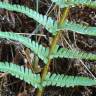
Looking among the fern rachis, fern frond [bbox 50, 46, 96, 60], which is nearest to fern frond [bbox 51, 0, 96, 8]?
the fern rachis

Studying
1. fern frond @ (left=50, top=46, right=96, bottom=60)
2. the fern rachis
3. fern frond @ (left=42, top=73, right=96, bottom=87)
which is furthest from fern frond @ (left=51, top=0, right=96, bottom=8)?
fern frond @ (left=42, top=73, right=96, bottom=87)

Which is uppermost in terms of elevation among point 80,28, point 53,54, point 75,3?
point 75,3

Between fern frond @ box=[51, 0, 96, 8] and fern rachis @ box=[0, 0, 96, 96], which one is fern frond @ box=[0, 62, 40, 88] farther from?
fern frond @ box=[51, 0, 96, 8]

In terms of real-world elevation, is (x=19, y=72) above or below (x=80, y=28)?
below

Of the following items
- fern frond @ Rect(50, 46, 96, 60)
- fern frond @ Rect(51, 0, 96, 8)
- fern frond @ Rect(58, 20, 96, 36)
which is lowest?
fern frond @ Rect(50, 46, 96, 60)

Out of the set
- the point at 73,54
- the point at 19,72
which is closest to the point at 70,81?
the point at 73,54

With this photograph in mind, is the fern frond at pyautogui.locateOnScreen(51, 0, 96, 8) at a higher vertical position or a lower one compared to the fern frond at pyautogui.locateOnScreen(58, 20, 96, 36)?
higher

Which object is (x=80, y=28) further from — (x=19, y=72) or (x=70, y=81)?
(x=19, y=72)

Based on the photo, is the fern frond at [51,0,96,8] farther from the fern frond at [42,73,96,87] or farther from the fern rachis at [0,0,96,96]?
the fern frond at [42,73,96,87]

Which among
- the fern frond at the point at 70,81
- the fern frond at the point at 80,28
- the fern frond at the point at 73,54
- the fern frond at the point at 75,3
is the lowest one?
the fern frond at the point at 70,81

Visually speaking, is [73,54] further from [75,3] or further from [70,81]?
[75,3]

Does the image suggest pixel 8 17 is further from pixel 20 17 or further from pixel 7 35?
pixel 7 35

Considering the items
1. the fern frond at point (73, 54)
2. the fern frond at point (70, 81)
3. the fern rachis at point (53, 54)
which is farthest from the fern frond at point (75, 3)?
the fern frond at point (70, 81)

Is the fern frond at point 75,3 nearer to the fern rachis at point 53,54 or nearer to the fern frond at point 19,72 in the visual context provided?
the fern rachis at point 53,54
